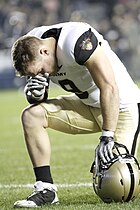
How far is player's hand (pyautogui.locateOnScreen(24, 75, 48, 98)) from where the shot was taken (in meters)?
5.06

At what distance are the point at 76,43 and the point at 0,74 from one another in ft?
50.5

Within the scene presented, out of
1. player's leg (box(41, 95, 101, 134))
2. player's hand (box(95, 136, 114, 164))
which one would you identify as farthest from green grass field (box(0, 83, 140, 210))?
player's leg (box(41, 95, 101, 134))

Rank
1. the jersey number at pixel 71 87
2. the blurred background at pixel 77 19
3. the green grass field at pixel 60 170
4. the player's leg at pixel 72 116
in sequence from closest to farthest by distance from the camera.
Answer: the green grass field at pixel 60 170
the jersey number at pixel 71 87
the player's leg at pixel 72 116
the blurred background at pixel 77 19

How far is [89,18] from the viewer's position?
2242 cm

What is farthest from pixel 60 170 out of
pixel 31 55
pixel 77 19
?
pixel 77 19

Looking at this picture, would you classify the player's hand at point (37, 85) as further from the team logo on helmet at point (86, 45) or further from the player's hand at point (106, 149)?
the player's hand at point (106, 149)

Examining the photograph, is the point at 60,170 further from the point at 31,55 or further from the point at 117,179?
the point at 31,55

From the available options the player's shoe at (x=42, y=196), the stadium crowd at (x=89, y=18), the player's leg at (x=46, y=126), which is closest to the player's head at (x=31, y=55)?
the player's leg at (x=46, y=126)

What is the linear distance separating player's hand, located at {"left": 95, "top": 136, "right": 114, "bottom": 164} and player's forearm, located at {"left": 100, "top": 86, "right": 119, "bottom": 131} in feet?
0.22

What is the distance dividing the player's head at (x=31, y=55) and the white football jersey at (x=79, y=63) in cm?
8

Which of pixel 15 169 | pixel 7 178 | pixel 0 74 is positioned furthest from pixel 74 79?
pixel 0 74

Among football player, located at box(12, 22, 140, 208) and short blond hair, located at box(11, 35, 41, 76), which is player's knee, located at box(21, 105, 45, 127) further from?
short blond hair, located at box(11, 35, 41, 76)

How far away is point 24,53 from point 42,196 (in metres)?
0.89

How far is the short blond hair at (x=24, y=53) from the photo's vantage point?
4.78 meters
